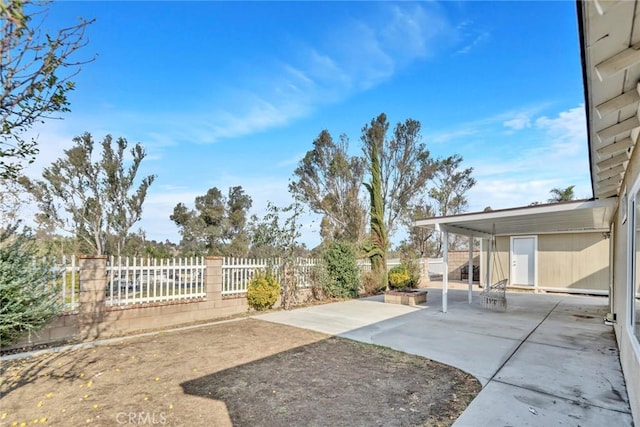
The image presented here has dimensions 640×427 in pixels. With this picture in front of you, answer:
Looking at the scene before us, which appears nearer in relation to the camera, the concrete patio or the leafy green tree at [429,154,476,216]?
the concrete patio

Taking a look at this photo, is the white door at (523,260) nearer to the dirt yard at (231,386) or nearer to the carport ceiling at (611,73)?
the carport ceiling at (611,73)

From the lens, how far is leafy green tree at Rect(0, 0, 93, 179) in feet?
6.25

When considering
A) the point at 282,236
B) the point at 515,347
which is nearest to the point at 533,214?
the point at 515,347

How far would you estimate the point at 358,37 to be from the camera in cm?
848

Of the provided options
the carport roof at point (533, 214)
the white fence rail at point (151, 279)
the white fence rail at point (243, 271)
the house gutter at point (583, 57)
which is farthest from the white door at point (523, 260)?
the white fence rail at point (151, 279)

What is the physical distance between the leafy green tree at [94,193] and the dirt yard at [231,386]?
14115 mm

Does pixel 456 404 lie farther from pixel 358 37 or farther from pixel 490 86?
pixel 490 86

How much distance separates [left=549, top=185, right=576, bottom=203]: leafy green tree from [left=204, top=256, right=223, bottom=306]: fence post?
26.1 metres

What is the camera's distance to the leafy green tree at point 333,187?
1981 cm

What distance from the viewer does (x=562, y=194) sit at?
85.4ft

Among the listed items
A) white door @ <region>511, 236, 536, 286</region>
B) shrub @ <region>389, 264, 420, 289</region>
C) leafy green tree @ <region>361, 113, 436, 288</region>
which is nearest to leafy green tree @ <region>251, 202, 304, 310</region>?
shrub @ <region>389, 264, 420, 289</region>

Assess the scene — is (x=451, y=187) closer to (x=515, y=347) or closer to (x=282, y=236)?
(x=282, y=236)

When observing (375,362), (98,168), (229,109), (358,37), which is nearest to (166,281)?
(375,362)

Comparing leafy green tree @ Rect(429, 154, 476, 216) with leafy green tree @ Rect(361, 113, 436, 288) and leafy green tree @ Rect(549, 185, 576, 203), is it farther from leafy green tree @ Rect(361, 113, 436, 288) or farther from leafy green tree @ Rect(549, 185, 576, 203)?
leafy green tree @ Rect(549, 185, 576, 203)
